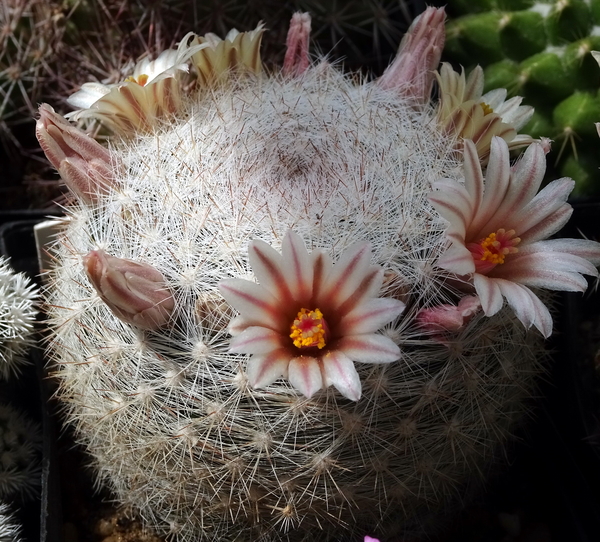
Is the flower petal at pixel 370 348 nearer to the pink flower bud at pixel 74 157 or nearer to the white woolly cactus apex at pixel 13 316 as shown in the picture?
the pink flower bud at pixel 74 157

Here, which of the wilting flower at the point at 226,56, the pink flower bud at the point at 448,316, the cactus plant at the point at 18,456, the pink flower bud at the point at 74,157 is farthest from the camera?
the cactus plant at the point at 18,456

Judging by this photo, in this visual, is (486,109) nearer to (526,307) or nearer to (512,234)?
(512,234)

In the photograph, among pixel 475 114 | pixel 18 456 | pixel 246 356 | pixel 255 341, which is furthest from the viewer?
pixel 18 456

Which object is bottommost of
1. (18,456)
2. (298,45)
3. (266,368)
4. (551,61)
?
(18,456)

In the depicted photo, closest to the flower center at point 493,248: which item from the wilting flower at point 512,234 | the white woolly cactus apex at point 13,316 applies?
the wilting flower at point 512,234

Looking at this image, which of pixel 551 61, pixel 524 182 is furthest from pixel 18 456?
pixel 551 61

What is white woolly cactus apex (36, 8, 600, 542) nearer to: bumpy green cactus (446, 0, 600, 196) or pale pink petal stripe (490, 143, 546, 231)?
pale pink petal stripe (490, 143, 546, 231)

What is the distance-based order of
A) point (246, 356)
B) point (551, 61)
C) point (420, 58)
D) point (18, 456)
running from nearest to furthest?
point (246, 356) < point (420, 58) < point (18, 456) < point (551, 61)
